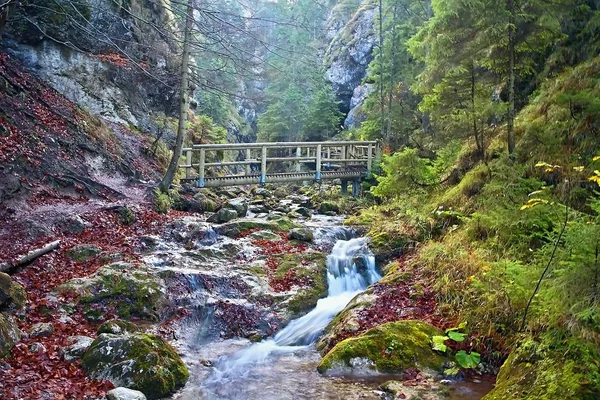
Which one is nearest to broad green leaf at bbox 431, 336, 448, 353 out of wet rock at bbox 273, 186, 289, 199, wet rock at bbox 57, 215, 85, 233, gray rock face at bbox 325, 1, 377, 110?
wet rock at bbox 57, 215, 85, 233

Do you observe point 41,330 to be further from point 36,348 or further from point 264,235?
point 264,235

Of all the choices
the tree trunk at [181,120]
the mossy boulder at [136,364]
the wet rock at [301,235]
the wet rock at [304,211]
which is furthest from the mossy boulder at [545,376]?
the tree trunk at [181,120]

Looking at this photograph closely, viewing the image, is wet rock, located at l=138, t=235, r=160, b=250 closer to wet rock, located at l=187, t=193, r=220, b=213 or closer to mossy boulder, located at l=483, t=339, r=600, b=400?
wet rock, located at l=187, t=193, r=220, b=213

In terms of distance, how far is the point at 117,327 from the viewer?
598 centimetres

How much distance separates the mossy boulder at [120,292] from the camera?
6.78 meters

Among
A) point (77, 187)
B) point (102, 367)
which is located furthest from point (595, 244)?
point (77, 187)

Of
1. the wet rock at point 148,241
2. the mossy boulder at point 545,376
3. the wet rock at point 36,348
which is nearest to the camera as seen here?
the mossy boulder at point 545,376

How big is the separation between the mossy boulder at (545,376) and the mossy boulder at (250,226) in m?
7.39

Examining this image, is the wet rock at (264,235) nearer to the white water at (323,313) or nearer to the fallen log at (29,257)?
the white water at (323,313)

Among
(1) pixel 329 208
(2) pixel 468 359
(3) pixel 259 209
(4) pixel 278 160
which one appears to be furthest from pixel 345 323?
(4) pixel 278 160

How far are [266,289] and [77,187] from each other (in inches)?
237

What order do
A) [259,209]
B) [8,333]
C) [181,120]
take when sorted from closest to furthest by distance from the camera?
[8,333] < [181,120] < [259,209]

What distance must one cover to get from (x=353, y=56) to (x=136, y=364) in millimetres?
34313

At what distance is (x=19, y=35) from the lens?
15.0 meters
